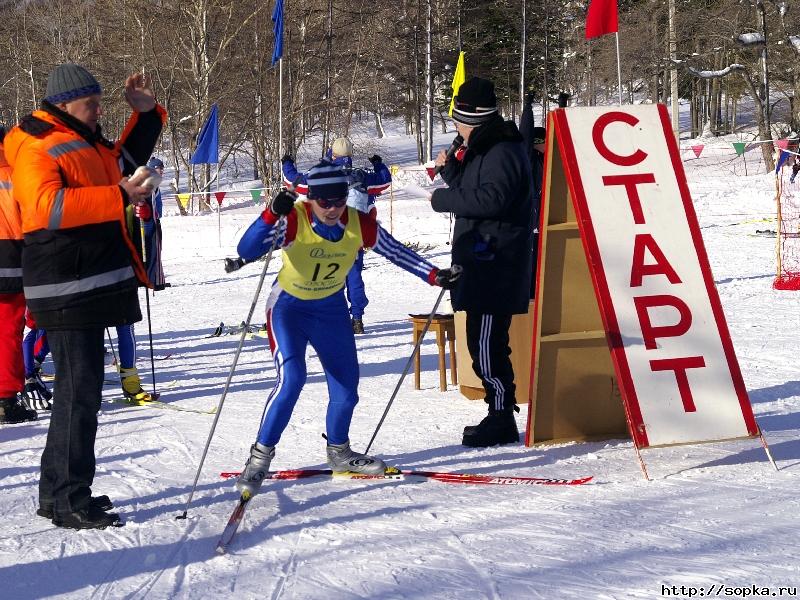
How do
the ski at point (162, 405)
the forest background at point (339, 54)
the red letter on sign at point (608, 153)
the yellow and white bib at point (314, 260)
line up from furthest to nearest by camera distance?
the forest background at point (339, 54), the ski at point (162, 405), the red letter on sign at point (608, 153), the yellow and white bib at point (314, 260)

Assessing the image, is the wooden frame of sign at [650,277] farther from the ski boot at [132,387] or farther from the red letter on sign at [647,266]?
the ski boot at [132,387]

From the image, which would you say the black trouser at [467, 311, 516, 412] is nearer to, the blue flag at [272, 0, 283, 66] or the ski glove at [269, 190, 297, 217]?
the ski glove at [269, 190, 297, 217]

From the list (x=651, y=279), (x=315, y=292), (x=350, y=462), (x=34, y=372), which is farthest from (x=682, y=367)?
(x=34, y=372)

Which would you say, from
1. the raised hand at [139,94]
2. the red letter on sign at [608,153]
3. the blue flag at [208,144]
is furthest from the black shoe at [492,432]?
the blue flag at [208,144]

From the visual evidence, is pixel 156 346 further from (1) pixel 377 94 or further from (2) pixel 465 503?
(1) pixel 377 94

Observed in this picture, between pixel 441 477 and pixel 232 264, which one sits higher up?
pixel 232 264

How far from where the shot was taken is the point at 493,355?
5.89 m

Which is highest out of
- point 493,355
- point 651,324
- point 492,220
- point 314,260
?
point 492,220

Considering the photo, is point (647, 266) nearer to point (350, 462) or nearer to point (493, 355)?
point (493, 355)

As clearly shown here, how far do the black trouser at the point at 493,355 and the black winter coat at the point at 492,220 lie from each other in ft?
0.35

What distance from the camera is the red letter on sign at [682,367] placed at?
5.12 m

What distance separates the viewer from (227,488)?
511 centimetres

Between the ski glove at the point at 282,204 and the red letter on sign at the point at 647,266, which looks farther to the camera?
the red letter on sign at the point at 647,266

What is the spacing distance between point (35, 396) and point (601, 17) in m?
5.55
